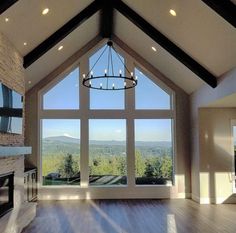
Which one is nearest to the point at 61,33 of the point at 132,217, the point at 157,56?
the point at 157,56

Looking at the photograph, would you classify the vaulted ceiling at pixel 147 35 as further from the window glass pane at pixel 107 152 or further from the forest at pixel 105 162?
the window glass pane at pixel 107 152

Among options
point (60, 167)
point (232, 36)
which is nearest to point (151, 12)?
point (232, 36)

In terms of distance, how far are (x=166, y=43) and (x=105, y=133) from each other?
138 inches

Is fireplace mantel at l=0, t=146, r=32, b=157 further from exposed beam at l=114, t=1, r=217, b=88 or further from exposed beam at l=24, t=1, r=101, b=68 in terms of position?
exposed beam at l=114, t=1, r=217, b=88

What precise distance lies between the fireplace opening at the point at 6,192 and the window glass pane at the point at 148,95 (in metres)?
Result: 4.78

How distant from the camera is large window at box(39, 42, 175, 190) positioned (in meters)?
10.0

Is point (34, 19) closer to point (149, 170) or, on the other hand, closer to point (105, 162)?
point (105, 162)

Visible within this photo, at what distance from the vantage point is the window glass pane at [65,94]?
10.1 m

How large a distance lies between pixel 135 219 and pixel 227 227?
72.9 inches

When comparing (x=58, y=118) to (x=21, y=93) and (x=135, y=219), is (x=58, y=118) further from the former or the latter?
(x=135, y=219)

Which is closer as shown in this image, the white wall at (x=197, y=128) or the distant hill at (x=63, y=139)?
the white wall at (x=197, y=128)

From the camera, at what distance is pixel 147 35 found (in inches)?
330

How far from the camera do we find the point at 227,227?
20.8 feet

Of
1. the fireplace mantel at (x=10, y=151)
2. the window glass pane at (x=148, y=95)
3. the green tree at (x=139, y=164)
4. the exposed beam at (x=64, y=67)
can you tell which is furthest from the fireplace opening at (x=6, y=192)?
the window glass pane at (x=148, y=95)
